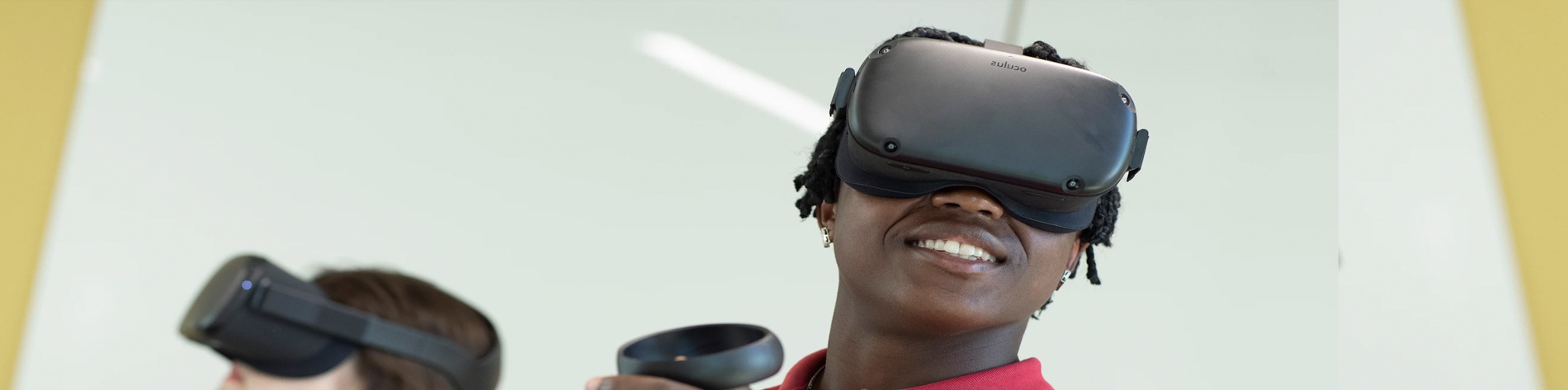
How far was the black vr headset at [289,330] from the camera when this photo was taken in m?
0.77

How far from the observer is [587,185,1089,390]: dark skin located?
112cm

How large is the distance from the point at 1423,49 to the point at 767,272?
127 cm

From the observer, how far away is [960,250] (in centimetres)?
112

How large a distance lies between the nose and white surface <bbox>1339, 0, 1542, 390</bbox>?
1449 millimetres

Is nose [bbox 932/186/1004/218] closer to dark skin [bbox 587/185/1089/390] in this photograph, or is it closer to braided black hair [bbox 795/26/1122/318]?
dark skin [bbox 587/185/1089/390]

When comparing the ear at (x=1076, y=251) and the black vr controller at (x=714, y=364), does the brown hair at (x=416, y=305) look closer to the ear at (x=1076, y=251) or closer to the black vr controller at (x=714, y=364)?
the black vr controller at (x=714, y=364)

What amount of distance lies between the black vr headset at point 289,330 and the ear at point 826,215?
1.79 ft

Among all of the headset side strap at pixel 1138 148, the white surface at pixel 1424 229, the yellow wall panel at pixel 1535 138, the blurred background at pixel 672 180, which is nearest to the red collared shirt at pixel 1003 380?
the headset side strap at pixel 1138 148

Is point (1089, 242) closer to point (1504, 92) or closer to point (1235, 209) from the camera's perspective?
point (1235, 209)

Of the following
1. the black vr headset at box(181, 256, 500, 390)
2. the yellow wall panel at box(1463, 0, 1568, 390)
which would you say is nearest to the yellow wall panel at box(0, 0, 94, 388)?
the black vr headset at box(181, 256, 500, 390)

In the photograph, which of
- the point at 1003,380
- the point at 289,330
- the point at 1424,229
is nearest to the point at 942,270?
the point at 1003,380

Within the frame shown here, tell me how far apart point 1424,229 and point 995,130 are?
1.58m

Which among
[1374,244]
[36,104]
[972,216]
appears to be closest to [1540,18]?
[1374,244]

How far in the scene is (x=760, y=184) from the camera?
232 centimetres
